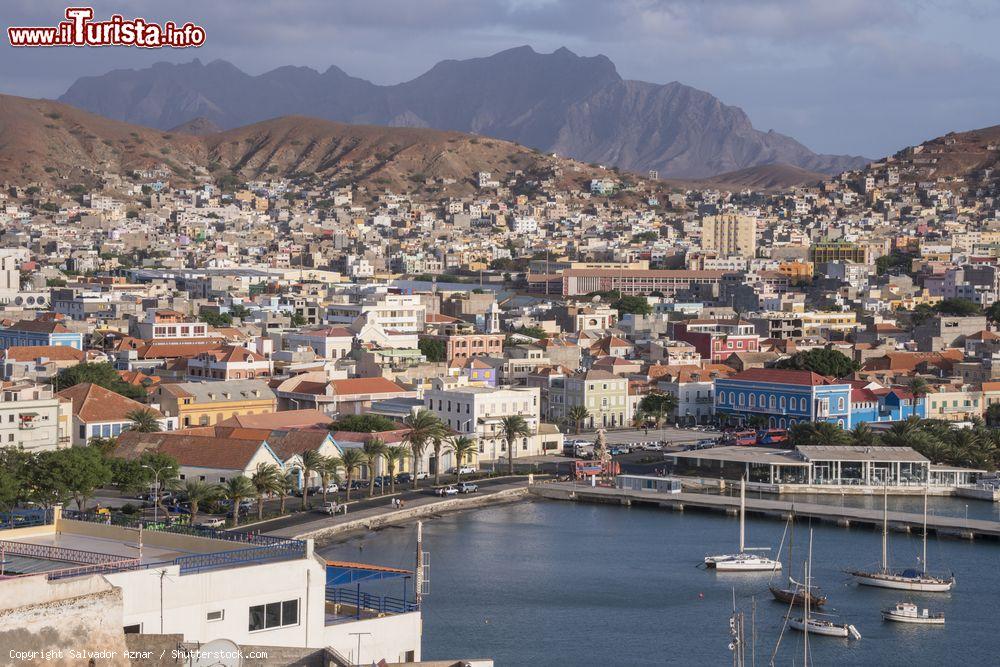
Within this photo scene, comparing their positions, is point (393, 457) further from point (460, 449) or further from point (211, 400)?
point (211, 400)

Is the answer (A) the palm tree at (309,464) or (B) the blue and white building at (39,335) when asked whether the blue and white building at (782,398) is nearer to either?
(A) the palm tree at (309,464)

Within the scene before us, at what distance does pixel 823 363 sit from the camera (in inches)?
1864

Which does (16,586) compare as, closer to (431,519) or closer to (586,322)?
(431,519)

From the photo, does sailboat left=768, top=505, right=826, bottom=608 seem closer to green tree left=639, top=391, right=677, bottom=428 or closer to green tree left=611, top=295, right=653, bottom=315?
green tree left=639, top=391, right=677, bottom=428

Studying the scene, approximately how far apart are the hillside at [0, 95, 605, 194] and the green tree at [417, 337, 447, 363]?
92655 mm

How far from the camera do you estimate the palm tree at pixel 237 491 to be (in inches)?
1104

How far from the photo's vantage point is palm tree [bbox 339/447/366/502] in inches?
1220

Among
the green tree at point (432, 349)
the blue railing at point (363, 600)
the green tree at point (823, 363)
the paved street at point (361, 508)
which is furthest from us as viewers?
the green tree at point (432, 349)

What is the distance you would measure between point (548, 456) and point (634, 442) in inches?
114

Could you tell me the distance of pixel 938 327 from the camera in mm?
59812

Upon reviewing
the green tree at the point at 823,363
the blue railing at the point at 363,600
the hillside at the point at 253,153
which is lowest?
the blue railing at the point at 363,600

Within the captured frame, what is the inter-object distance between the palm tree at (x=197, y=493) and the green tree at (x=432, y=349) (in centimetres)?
2195

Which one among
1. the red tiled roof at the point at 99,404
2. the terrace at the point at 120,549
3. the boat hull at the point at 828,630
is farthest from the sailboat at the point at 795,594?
the red tiled roof at the point at 99,404

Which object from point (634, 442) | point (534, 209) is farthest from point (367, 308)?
point (534, 209)
